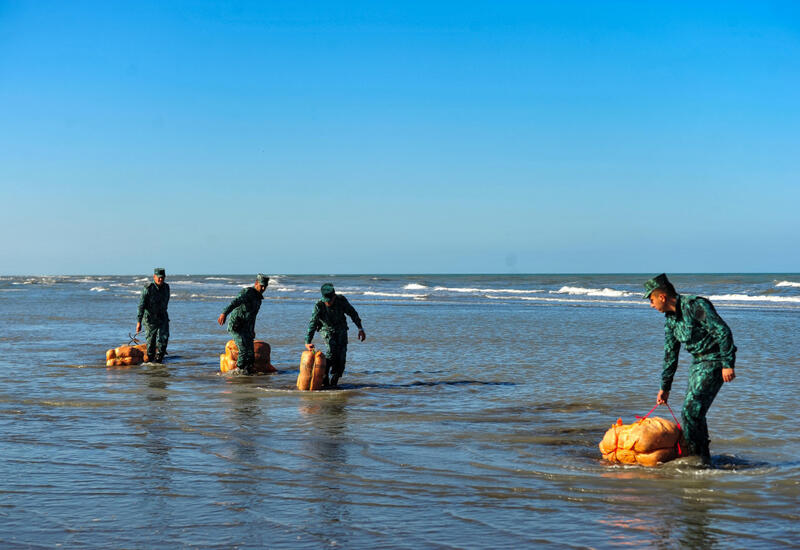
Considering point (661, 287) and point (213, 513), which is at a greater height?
point (661, 287)

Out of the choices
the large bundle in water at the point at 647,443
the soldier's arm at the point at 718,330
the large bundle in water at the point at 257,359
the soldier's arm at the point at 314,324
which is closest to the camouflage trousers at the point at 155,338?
the large bundle in water at the point at 257,359

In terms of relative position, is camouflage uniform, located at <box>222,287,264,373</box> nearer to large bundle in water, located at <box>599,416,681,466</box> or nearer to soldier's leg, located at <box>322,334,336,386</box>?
soldier's leg, located at <box>322,334,336,386</box>

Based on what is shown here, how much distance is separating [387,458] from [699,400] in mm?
2799

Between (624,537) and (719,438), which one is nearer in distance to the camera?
(624,537)

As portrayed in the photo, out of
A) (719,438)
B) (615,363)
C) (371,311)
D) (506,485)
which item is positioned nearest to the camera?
(506,485)

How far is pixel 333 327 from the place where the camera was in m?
→ 11.6

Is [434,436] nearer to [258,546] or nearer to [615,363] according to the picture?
[258,546]

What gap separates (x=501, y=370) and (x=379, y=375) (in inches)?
86.1

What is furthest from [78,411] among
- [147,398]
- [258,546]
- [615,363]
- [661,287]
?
[615,363]

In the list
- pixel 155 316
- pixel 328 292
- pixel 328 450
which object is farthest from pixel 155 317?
pixel 328 450

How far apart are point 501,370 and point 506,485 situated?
7467mm

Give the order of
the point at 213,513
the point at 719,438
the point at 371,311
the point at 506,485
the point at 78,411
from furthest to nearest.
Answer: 1. the point at 371,311
2. the point at 78,411
3. the point at 719,438
4. the point at 506,485
5. the point at 213,513

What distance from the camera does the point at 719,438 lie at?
8.13 m

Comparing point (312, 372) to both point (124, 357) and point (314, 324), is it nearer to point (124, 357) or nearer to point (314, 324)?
Answer: point (314, 324)
